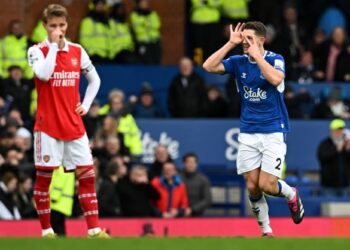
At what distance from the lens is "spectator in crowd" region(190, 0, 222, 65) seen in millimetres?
24328

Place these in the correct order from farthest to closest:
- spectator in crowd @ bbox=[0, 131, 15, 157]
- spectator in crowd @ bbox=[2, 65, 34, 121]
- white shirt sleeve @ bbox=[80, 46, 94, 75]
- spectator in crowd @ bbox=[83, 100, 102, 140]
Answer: spectator in crowd @ bbox=[2, 65, 34, 121], spectator in crowd @ bbox=[83, 100, 102, 140], spectator in crowd @ bbox=[0, 131, 15, 157], white shirt sleeve @ bbox=[80, 46, 94, 75]

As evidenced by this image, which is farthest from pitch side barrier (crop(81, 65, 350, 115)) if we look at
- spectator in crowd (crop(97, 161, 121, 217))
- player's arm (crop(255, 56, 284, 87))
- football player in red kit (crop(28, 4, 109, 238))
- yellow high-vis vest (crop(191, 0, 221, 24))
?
player's arm (crop(255, 56, 284, 87))

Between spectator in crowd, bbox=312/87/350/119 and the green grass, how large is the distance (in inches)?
402

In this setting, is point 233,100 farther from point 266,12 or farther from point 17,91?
point 17,91

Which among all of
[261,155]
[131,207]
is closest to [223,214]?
[131,207]

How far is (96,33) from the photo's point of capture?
77.6 feet

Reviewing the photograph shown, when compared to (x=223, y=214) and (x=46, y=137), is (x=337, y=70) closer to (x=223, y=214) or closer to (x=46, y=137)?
(x=223, y=214)

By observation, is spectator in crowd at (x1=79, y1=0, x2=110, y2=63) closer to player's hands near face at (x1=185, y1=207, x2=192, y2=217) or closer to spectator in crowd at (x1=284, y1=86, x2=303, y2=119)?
spectator in crowd at (x1=284, y1=86, x2=303, y2=119)

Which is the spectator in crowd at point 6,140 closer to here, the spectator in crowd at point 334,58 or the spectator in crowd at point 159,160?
the spectator in crowd at point 159,160

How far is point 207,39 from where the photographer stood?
2445cm

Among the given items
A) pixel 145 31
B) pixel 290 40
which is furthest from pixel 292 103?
pixel 145 31

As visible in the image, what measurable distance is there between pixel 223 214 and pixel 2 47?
14.0 ft

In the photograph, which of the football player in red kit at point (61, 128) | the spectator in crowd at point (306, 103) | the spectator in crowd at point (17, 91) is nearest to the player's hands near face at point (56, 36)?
the football player in red kit at point (61, 128)

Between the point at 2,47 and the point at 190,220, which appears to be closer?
the point at 190,220
